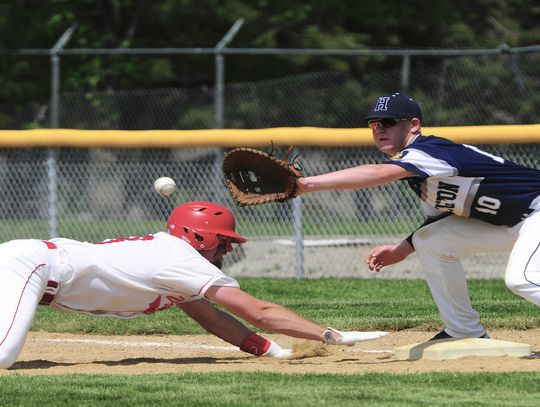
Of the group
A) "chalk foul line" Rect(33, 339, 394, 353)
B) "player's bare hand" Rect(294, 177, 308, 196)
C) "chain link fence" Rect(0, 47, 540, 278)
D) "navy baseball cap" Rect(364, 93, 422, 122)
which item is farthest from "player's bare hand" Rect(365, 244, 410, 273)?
"chain link fence" Rect(0, 47, 540, 278)

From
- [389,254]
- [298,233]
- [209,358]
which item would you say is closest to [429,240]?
[389,254]

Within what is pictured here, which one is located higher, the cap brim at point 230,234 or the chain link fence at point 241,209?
the cap brim at point 230,234

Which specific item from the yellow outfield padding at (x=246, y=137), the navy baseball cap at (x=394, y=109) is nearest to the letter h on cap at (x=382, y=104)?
the navy baseball cap at (x=394, y=109)

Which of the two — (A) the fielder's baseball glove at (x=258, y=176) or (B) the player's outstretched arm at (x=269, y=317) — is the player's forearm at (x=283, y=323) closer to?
(B) the player's outstretched arm at (x=269, y=317)

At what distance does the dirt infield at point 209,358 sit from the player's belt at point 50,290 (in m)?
0.39

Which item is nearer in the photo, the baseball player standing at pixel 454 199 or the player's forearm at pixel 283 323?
the baseball player standing at pixel 454 199

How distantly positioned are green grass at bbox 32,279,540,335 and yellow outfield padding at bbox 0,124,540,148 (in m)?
1.33

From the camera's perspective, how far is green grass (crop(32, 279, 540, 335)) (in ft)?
27.1

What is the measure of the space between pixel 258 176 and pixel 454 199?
3.46 ft

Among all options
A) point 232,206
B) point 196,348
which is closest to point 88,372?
point 196,348

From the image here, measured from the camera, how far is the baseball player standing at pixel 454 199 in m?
6.05

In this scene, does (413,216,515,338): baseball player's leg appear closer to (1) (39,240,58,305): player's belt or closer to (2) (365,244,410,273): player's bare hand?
(2) (365,244,410,273): player's bare hand

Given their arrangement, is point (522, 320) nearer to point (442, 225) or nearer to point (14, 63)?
point (442, 225)

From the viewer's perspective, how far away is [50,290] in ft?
21.0
